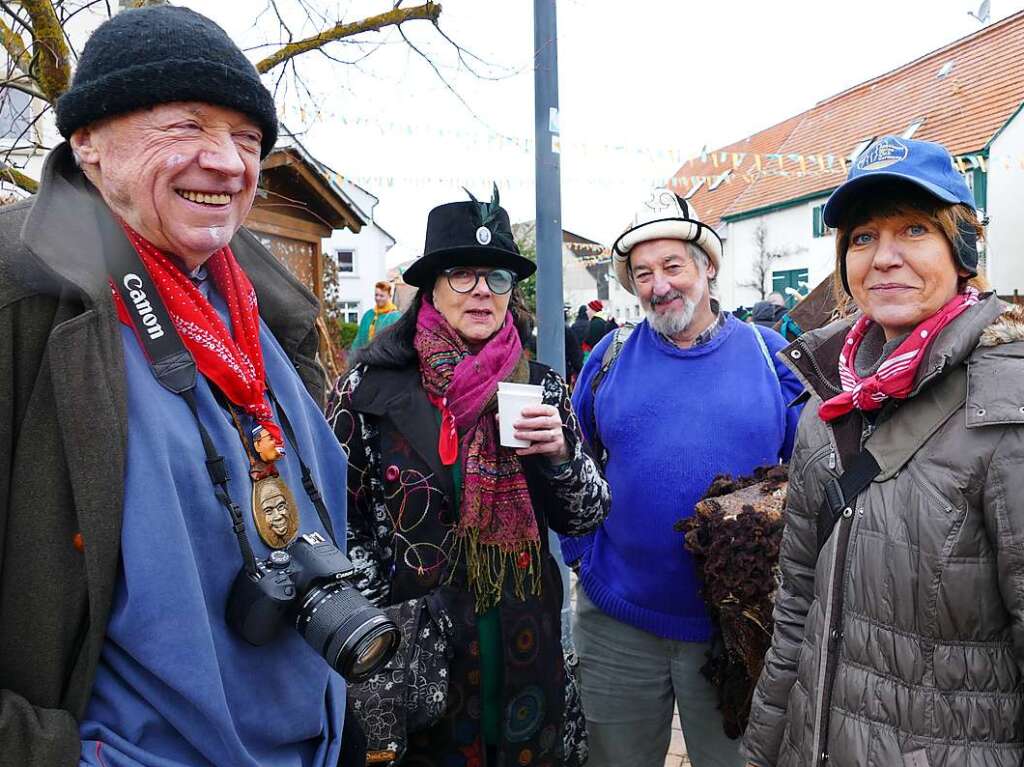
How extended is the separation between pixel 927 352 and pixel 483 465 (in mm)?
1132

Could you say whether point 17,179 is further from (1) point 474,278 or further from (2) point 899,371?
(2) point 899,371

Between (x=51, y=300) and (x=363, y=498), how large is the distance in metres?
1.16

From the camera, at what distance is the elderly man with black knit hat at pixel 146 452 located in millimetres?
1165

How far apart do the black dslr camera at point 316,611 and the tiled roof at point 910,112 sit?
1396cm

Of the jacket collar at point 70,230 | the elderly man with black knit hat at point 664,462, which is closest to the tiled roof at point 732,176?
the elderly man with black knit hat at point 664,462

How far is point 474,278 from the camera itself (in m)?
2.35

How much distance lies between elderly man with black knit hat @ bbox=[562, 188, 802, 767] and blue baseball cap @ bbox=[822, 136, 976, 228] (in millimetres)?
999

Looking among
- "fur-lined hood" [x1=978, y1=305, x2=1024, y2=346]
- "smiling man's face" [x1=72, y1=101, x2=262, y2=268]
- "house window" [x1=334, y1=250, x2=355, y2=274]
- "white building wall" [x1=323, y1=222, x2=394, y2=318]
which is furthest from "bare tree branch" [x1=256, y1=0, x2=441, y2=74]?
"house window" [x1=334, y1=250, x2=355, y2=274]

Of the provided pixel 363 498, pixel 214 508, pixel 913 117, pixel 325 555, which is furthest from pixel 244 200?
pixel 913 117

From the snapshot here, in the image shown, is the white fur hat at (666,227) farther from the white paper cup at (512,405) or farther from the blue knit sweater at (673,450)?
the white paper cup at (512,405)

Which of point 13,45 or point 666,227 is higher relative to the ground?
point 13,45

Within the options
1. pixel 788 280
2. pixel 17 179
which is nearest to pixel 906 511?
pixel 17 179

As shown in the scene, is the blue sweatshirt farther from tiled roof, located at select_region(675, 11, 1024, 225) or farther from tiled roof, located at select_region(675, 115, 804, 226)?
tiled roof, located at select_region(675, 115, 804, 226)

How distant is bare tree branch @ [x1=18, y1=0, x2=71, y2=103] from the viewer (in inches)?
109
